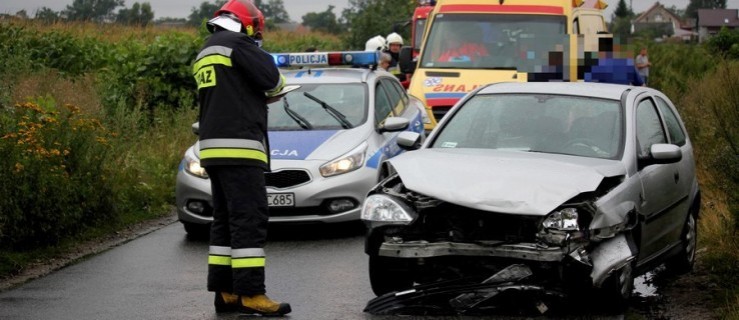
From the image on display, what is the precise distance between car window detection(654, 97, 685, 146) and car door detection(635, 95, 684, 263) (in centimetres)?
21

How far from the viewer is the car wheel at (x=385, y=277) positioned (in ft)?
26.2

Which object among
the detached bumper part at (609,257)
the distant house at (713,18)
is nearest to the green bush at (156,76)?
the detached bumper part at (609,257)

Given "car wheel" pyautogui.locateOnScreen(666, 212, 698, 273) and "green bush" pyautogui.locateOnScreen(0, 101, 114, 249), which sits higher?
"green bush" pyautogui.locateOnScreen(0, 101, 114, 249)

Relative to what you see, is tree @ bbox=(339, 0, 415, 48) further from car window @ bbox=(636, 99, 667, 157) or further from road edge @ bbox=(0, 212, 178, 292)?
car window @ bbox=(636, 99, 667, 157)

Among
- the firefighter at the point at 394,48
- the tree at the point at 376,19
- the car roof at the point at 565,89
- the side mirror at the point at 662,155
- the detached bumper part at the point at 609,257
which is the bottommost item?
the tree at the point at 376,19

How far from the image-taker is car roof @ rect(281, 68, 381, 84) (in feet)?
44.5

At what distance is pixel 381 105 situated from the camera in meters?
13.5

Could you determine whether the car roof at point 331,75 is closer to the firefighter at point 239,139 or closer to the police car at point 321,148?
the police car at point 321,148

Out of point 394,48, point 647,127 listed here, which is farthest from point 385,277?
point 394,48

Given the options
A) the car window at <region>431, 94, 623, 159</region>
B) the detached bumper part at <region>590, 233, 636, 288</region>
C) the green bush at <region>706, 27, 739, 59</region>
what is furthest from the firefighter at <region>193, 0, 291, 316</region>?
the green bush at <region>706, 27, 739, 59</region>

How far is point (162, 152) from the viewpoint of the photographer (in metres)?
16.3

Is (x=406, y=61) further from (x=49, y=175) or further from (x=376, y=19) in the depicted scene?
(x=376, y=19)

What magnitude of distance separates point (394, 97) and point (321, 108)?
145 cm

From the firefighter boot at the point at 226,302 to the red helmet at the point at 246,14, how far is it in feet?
5.53
